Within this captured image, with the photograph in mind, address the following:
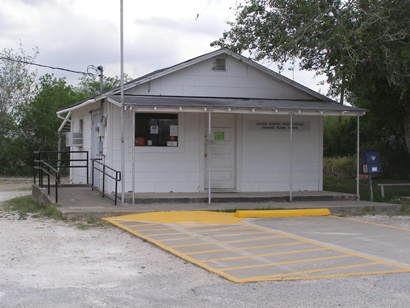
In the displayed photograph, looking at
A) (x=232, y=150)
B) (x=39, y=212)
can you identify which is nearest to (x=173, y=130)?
(x=232, y=150)

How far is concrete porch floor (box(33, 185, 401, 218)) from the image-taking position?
44.6 ft

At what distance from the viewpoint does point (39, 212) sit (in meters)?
14.1

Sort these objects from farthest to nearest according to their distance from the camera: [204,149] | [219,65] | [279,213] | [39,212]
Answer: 1. [219,65]
2. [204,149]
3. [39,212]
4. [279,213]

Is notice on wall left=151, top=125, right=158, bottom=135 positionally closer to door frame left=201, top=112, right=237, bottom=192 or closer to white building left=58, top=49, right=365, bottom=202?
white building left=58, top=49, right=365, bottom=202

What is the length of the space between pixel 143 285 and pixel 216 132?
32.8ft

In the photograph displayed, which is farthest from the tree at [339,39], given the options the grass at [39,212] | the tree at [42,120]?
the tree at [42,120]

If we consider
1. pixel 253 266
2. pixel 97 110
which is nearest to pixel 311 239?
pixel 253 266

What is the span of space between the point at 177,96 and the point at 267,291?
10.5 meters

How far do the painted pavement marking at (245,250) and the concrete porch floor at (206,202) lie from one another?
3.42 ft

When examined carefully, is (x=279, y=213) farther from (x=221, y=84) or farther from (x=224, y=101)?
(x=221, y=84)

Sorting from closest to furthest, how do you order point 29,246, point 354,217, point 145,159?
point 29,246
point 354,217
point 145,159

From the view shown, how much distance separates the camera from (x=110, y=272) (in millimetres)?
7727

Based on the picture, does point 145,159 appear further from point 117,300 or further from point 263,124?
point 117,300

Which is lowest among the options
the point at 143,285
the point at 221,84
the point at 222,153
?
the point at 143,285
